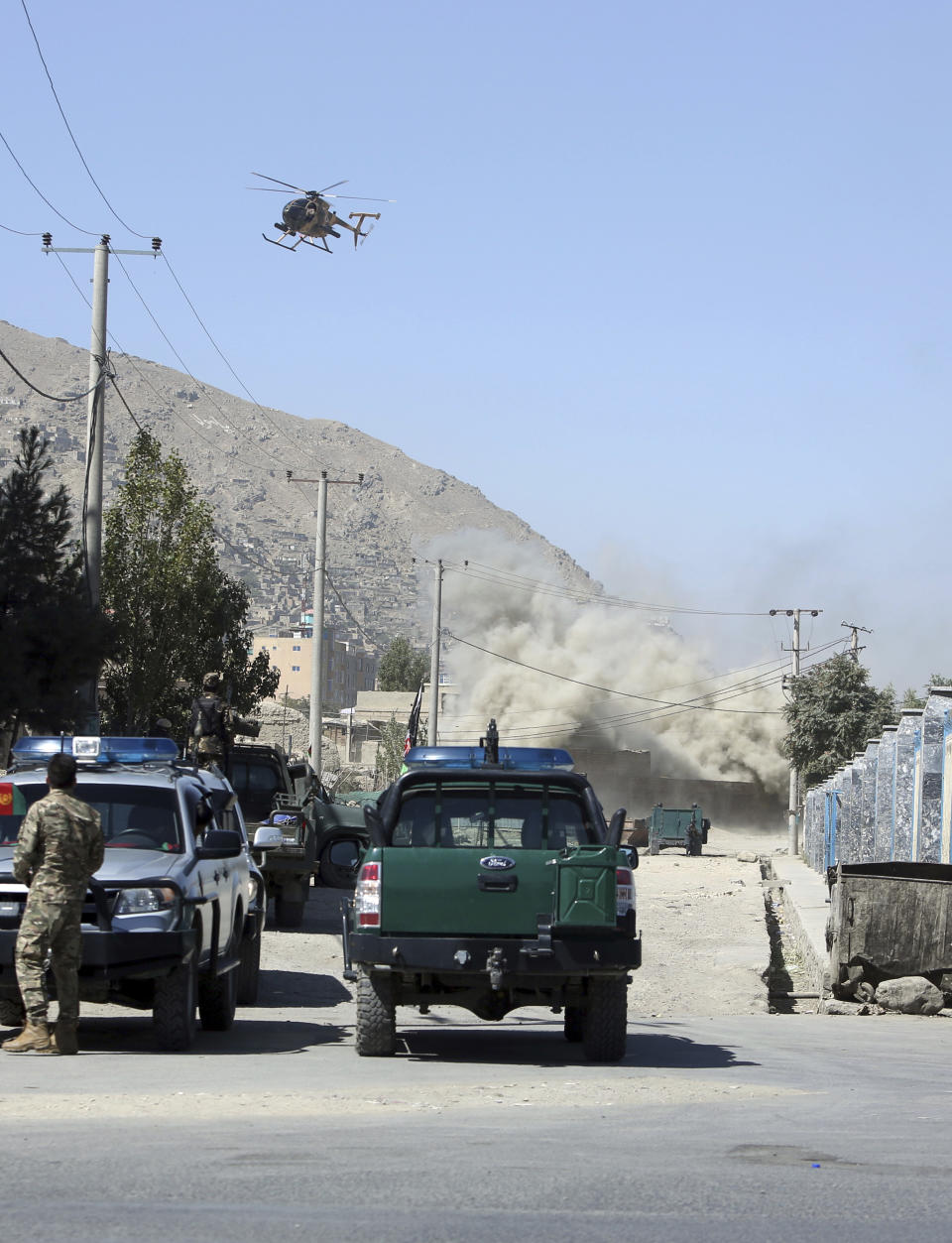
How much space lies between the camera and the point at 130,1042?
1060 centimetres

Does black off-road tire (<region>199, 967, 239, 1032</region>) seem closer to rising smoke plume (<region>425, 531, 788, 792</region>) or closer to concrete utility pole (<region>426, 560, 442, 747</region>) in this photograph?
concrete utility pole (<region>426, 560, 442, 747</region>)

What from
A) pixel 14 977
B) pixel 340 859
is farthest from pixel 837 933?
pixel 340 859

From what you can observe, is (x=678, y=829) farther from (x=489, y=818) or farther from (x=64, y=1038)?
(x=64, y=1038)

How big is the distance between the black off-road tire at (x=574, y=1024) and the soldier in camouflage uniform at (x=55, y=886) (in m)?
3.35

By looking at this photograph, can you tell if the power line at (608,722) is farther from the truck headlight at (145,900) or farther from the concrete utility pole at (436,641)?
the truck headlight at (145,900)

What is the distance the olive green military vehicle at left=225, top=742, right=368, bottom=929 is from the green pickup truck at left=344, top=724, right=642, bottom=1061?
6957 millimetres

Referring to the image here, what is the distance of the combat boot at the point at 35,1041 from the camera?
9.51 meters

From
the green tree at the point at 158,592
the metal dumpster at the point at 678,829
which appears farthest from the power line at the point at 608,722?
the green tree at the point at 158,592

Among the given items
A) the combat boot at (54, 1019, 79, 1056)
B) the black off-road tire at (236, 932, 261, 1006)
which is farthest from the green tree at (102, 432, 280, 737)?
the combat boot at (54, 1019, 79, 1056)

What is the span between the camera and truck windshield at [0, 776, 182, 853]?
1069 centimetres

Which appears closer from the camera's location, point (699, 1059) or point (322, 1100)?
point (322, 1100)

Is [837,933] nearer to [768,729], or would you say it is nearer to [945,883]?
[945,883]

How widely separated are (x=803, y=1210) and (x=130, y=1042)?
597cm

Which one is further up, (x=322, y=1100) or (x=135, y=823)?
(x=135, y=823)
